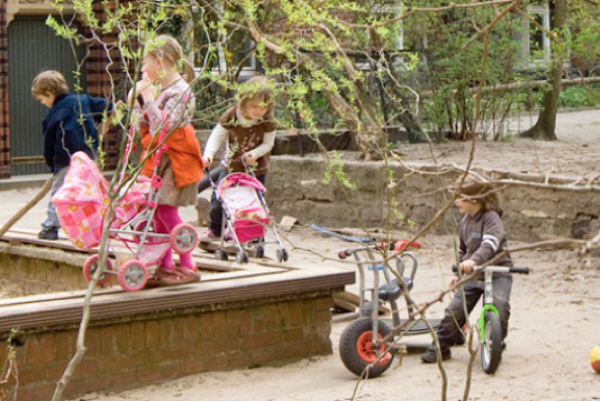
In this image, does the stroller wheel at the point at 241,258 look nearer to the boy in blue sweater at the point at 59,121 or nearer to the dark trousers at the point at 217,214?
the dark trousers at the point at 217,214

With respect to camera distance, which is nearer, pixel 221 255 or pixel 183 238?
pixel 183 238

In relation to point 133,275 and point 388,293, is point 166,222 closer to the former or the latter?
Result: point 133,275

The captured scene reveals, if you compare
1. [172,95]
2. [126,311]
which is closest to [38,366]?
[126,311]

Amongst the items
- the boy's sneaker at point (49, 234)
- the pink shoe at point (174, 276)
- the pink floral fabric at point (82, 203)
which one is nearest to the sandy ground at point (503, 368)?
the pink shoe at point (174, 276)

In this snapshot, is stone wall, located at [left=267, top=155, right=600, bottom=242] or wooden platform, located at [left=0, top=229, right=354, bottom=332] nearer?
wooden platform, located at [left=0, top=229, right=354, bottom=332]

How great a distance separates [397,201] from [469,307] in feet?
13.9

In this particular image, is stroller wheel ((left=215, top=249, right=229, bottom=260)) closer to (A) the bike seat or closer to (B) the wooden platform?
(B) the wooden platform

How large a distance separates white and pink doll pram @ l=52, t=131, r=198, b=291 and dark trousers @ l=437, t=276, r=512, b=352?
1.70m

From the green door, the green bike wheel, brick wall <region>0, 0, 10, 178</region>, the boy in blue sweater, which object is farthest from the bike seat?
the green door

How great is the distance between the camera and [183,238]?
255 inches

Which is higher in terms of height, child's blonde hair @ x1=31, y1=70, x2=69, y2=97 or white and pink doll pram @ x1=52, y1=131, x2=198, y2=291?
child's blonde hair @ x1=31, y1=70, x2=69, y2=97

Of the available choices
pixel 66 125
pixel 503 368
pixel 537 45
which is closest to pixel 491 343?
pixel 503 368

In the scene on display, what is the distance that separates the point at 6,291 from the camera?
8531 mm

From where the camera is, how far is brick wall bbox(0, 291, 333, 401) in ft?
19.5
